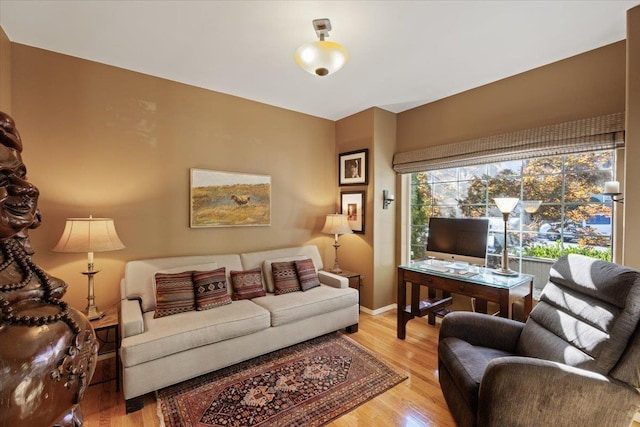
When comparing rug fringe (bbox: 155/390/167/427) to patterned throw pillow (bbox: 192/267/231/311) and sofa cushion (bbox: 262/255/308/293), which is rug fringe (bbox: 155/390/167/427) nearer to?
patterned throw pillow (bbox: 192/267/231/311)

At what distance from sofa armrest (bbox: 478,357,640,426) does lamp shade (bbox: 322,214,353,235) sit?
2350 millimetres

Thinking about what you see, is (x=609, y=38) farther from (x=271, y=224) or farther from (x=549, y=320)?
(x=271, y=224)

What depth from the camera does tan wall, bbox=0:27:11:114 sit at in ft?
6.82

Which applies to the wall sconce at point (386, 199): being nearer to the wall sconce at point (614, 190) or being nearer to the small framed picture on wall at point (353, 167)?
the small framed picture on wall at point (353, 167)

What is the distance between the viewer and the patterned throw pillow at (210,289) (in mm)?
2539

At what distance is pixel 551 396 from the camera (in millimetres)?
1342

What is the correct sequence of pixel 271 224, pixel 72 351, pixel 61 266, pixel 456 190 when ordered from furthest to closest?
Answer: pixel 271 224 → pixel 456 190 → pixel 61 266 → pixel 72 351

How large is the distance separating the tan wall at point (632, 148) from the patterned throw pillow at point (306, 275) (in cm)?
250

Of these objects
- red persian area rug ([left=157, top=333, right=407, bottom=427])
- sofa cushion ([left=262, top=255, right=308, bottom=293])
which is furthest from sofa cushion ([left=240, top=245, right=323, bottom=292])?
red persian area rug ([left=157, top=333, right=407, bottom=427])

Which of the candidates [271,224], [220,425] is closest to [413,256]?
[271,224]

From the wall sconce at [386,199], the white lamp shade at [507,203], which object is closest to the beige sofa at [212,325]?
the wall sconce at [386,199]

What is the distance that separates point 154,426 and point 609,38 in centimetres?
419

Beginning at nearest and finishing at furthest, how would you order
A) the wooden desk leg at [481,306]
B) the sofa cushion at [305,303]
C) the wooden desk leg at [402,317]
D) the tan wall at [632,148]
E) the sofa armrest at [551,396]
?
1. the sofa armrest at [551,396]
2. the tan wall at [632,148]
3. the sofa cushion at [305,303]
4. the wooden desk leg at [481,306]
5. the wooden desk leg at [402,317]

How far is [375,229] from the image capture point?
365 centimetres
